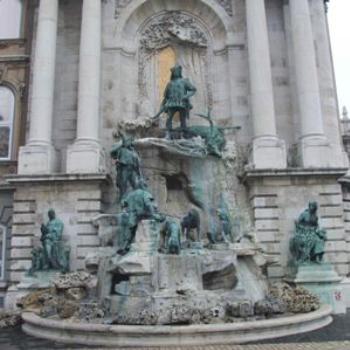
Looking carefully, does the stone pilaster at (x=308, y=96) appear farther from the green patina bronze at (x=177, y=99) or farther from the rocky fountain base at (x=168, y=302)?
the rocky fountain base at (x=168, y=302)

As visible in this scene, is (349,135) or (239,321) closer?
(239,321)

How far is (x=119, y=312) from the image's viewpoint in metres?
11.3

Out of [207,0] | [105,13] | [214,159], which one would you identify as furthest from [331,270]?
[105,13]

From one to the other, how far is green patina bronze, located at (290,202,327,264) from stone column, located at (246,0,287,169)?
253cm

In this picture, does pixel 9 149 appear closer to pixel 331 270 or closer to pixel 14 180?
pixel 14 180

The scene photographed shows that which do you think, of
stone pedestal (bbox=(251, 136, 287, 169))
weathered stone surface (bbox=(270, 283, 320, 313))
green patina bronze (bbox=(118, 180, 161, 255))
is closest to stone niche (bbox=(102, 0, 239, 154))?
stone pedestal (bbox=(251, 136, 287, 169))

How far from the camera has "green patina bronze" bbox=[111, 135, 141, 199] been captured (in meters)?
15.1

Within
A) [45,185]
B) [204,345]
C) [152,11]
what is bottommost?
[204,345]

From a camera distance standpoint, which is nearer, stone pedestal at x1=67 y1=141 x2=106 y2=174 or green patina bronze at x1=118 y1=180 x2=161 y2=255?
green patina bronze at x1=118 y1=180 x2=161 y2=255

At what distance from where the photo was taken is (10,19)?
79.8 feet

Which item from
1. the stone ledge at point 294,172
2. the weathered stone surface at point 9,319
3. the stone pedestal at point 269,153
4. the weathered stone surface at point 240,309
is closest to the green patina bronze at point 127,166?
the stone ledge at point 294,172

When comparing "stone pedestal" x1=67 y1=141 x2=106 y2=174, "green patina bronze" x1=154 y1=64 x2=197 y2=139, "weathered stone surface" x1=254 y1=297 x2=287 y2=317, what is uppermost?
"green patina bronze" x1=154 y1=64 x2=197 y2=139

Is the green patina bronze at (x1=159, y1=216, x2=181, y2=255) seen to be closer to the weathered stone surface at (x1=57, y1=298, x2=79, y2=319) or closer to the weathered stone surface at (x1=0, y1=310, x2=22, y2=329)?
the weathered stone surface at (x1=57, y1=298, x2=79, y2=319)

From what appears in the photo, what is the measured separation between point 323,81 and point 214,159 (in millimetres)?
6654
